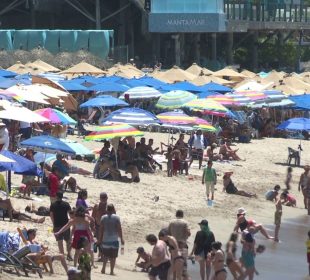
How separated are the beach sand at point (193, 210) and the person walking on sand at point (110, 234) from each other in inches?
12.3

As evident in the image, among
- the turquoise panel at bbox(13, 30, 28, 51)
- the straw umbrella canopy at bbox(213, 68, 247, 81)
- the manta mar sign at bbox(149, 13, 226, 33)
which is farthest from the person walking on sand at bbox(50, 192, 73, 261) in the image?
the manta mar sign at bbox(149, 13, 226, 33)

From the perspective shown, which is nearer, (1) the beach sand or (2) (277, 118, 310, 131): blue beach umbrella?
(1) the beach sand

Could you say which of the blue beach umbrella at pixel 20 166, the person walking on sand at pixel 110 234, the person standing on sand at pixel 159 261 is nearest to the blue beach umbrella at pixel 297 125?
the blue beach umbrella at pixel 20 166

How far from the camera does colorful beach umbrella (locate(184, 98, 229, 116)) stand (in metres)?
32.5

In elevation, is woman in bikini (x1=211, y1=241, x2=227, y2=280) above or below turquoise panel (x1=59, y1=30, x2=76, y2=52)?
below

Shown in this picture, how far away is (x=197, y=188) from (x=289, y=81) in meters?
20.1

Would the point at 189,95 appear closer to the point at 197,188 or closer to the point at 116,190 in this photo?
the point at 197,188

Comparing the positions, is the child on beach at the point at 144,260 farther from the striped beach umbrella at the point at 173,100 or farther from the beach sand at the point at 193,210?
the striped beach umbrella at the point at 173,100

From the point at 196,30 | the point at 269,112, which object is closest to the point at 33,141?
the point at 269,112

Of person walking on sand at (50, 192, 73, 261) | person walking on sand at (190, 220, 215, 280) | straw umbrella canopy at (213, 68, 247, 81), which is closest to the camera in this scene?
person walking on sand at (190, 220, 215, 280)

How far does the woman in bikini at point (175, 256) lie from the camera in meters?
15.3

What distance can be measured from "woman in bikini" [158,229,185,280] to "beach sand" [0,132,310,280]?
1.25m

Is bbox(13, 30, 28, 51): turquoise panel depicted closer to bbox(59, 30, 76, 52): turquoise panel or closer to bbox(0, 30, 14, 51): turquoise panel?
bbox(0, 30, 14, 51): turquoise panel

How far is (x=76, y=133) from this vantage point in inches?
1337
